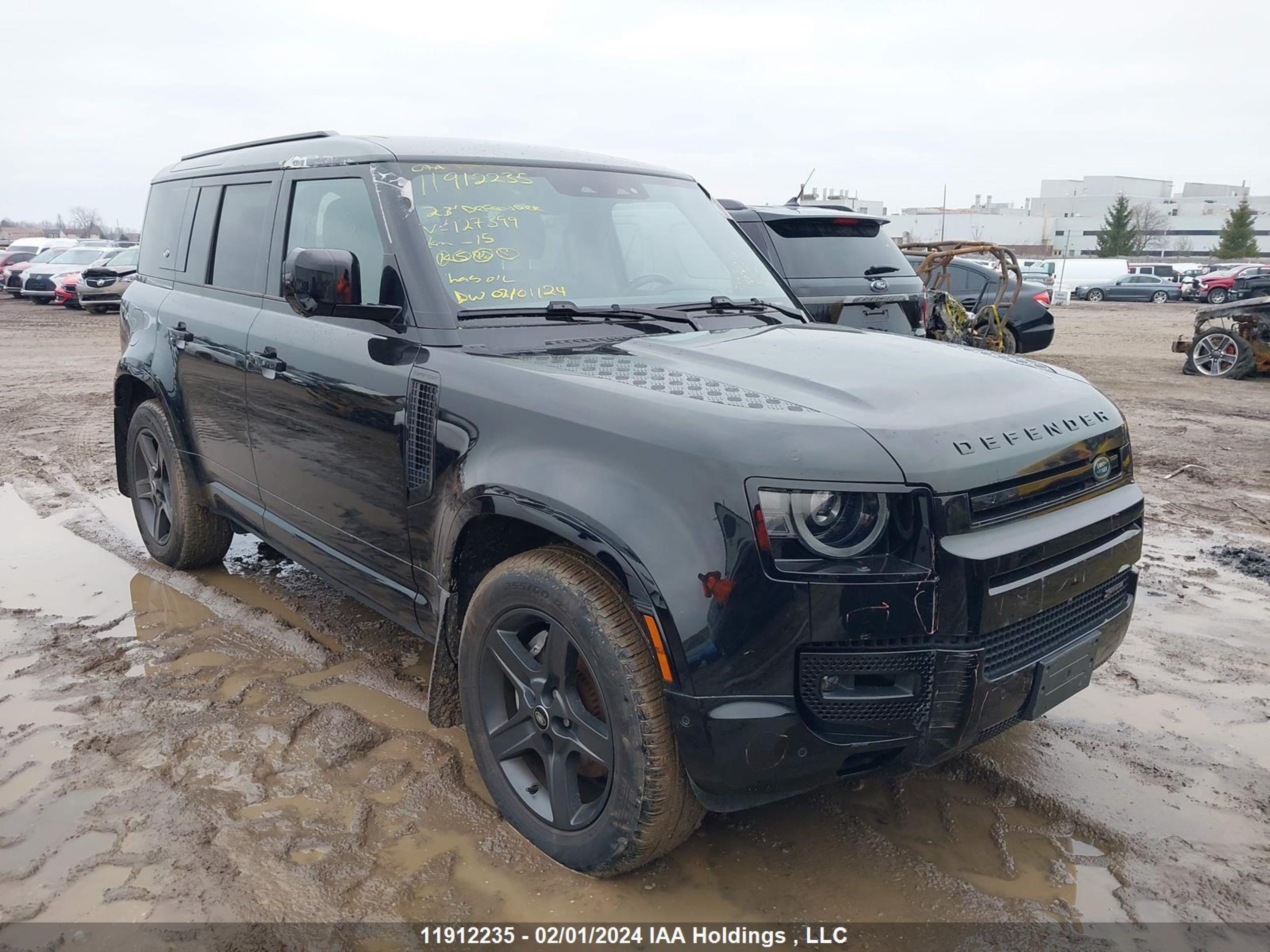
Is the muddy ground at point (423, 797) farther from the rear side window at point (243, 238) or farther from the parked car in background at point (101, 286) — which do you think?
the parked car in background at point (101, 286)

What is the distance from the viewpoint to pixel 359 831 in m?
2.91

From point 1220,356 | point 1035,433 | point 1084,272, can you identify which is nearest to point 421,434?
point 1035,433

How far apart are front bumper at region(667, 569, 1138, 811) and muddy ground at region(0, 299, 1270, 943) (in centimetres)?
48

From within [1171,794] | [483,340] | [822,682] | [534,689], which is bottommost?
[1171,794]

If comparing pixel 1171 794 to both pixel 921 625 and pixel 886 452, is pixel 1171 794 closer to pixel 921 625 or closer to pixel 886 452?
pixel 921 625

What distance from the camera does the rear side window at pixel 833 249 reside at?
768cm

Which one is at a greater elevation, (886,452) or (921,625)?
(886,452)

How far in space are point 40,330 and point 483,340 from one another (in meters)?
20.1

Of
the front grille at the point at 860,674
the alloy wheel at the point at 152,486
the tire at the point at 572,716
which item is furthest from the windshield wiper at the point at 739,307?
the alloy wheel at the point at 152,486

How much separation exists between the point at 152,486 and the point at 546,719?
3490 millimetres

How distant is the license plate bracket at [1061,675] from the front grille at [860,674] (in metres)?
0.38

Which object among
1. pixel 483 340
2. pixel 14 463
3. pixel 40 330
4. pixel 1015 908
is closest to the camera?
pixel 1015 908

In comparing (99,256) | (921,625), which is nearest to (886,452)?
(921,625)

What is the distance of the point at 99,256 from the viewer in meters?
26.3
